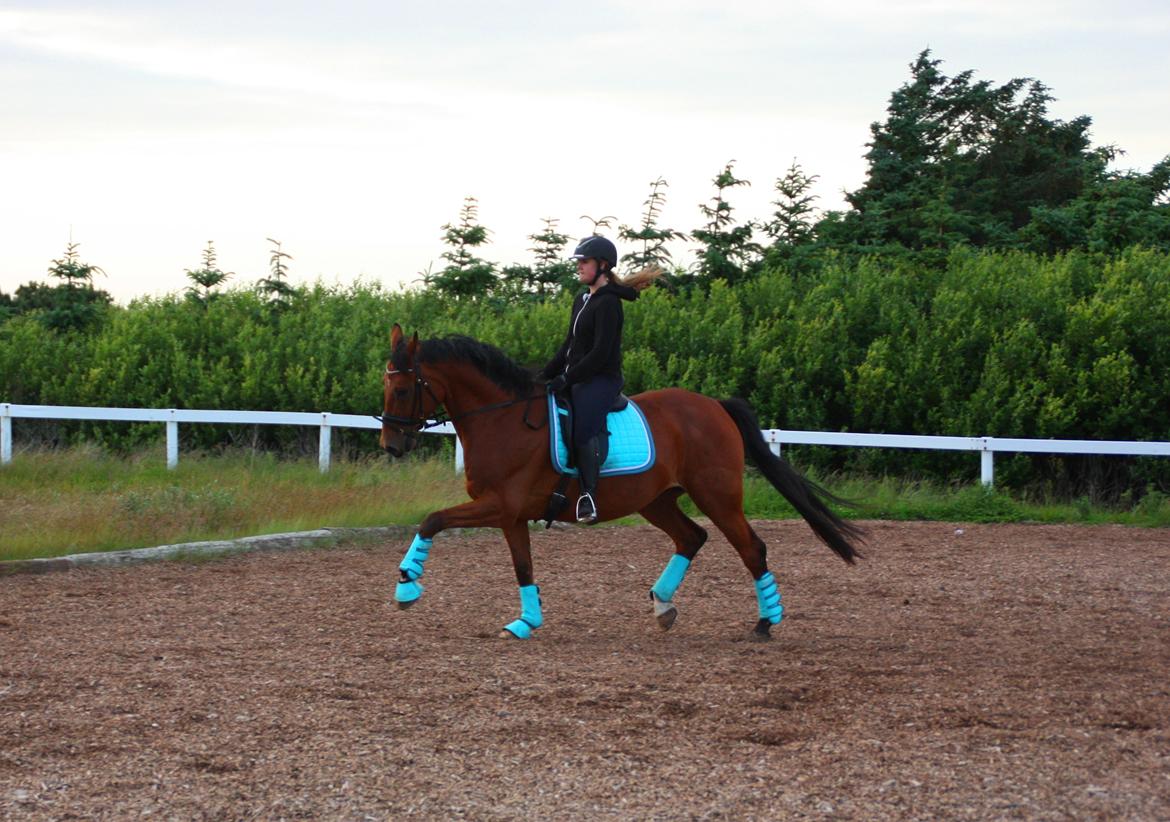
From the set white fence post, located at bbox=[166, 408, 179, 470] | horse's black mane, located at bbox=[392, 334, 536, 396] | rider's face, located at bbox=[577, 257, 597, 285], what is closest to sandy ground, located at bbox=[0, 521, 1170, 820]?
horse's black mane, located at bbox=[392, 334, 536, 396]

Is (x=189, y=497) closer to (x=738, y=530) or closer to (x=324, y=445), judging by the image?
(x=324, y=445)

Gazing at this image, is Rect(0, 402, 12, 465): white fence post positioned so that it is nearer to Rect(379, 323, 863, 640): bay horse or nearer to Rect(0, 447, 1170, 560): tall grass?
Rect(0, 447, 1170, 560): tall grass

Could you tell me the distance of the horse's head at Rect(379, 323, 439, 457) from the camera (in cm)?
895

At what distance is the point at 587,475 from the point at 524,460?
1.52 ft

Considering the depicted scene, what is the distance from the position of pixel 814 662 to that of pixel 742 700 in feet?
4.28

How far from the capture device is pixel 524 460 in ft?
30.2

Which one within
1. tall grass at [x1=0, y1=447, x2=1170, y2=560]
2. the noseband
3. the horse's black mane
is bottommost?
tall grass at [x1=0, y1=447, x2=1170, y2=560]

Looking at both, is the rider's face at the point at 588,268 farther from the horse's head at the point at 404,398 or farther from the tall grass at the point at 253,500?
the tall grass at the point at 253,500

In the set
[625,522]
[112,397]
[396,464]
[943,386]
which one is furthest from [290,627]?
[112,397]

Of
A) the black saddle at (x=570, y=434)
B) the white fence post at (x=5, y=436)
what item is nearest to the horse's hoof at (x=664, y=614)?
the black saddle at (x=570, y=434)

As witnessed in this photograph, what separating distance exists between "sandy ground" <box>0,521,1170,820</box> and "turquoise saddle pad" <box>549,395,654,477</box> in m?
1.25

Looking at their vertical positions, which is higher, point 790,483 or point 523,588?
point 790,483

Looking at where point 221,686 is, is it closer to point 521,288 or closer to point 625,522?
point 625,522

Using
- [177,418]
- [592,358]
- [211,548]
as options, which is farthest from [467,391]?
[177,418]
